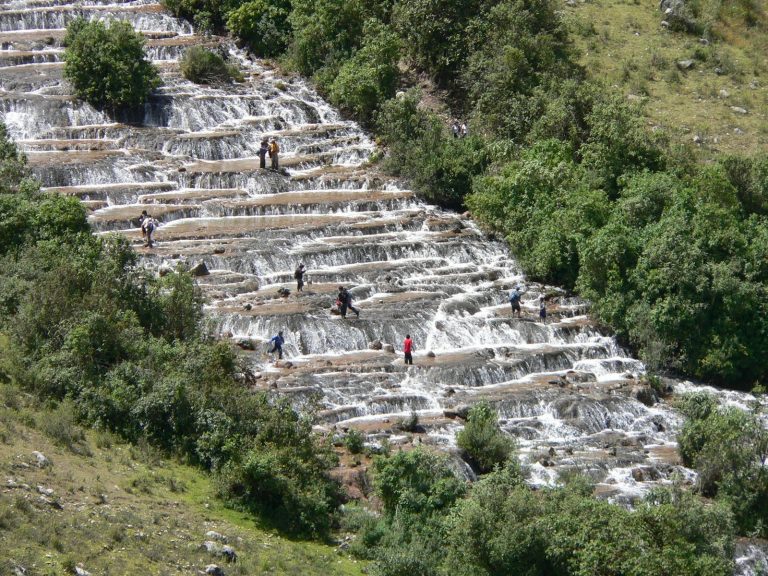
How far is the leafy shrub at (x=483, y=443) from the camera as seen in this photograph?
26.3 m

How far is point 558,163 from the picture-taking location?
4006 centimetres

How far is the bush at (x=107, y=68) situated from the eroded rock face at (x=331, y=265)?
0.72m

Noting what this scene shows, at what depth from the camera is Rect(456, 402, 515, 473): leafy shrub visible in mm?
26266

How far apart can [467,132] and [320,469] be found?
24.3m

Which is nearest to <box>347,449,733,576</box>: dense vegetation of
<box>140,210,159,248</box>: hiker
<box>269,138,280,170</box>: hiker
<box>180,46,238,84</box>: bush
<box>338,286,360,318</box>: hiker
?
<box>338,286,360,318</box>: hiker

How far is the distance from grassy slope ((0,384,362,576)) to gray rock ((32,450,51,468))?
101 millimetres

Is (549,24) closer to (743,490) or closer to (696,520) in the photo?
(743,490)

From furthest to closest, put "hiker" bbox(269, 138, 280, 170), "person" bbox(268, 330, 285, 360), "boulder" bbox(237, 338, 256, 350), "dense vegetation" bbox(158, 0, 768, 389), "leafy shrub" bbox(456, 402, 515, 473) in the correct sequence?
1. "hiker" bbox(269, 138, 280, 170)
2. "dense vegetation" bbox(158, 0, 768, 389)
3. "boulder" bbox(237, 338, 256, 350)
4. "person" bbox(268, 330, 285, 360)
5. "leafy shrub" bbox(456, 402, 515, 473)

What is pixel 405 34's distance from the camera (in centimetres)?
4969

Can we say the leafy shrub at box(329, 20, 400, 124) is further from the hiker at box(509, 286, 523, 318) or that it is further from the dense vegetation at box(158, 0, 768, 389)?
the hiker at box(509, 286, 523, 318)

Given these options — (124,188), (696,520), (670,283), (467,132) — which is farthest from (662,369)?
(124,188)

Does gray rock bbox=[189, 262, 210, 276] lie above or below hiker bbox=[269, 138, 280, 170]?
below

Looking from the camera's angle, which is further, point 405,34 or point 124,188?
point 405,34

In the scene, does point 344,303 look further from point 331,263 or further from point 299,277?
point 331,263
